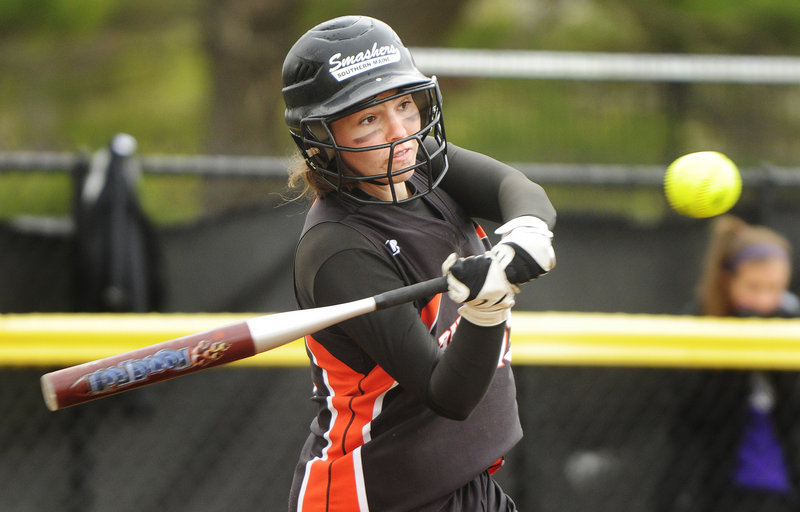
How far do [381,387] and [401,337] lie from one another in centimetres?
26

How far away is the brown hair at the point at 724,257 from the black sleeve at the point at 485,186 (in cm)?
169

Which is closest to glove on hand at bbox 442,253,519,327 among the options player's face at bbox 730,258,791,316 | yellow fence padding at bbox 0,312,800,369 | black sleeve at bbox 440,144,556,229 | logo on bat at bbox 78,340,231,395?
black sleeve at bbox 440,144,556,229

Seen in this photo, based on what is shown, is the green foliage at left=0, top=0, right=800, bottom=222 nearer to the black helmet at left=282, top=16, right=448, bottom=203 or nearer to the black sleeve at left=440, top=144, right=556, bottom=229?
the black sleeve at left=440, top=144, right=556, bottom=229

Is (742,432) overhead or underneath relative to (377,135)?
underneath

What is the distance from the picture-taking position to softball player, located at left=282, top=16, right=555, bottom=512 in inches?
77.3

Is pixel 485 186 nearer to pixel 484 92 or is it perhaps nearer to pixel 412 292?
pixel 412 292

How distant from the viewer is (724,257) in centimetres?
382

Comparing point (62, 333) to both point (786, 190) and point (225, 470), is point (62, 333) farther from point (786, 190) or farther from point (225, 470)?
point (786, 190)

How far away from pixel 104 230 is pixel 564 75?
2.52 metres

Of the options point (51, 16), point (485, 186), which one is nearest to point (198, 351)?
point (485, 186)

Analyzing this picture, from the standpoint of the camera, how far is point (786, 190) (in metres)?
4.71

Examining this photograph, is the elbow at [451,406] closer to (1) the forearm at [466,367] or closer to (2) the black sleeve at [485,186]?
(1) the forearm at [466,367]

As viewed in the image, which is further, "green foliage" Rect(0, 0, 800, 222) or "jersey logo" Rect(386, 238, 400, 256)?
"green foliage" Rect(0, 0, 800, 222)

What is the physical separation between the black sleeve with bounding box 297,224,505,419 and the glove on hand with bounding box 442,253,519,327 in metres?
0.02
